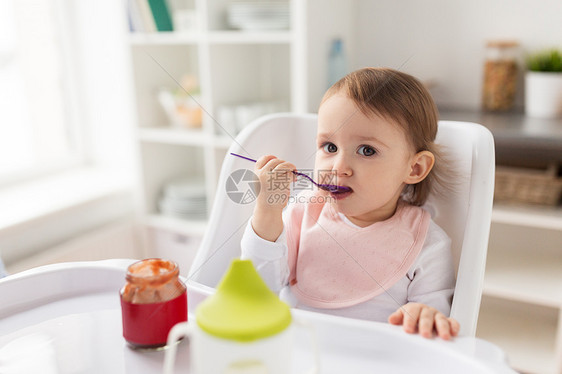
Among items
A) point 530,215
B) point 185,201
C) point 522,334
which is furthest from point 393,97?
point 185,201

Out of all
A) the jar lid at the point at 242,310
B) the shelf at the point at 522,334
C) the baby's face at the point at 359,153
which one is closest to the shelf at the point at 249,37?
the baby's face at the point at 359,153

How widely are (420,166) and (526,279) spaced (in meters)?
1.00

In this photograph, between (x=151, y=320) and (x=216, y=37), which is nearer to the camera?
(x=151, y=320)

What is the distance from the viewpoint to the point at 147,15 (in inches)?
80.1

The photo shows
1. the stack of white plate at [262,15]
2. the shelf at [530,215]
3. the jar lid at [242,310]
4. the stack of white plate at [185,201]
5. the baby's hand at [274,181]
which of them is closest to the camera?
the jar lid at [242,310]

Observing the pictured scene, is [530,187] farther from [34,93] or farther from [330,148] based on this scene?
[34,93]

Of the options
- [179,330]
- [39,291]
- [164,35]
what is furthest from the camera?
[164,35]

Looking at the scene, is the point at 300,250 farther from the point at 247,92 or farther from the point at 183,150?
the point at 183,150

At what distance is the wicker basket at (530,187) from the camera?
1603mm

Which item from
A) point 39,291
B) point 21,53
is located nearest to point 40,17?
point 21,53

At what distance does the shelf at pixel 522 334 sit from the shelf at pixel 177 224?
1.09 m

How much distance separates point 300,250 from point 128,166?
168 centimetres

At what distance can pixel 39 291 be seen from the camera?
0.80m

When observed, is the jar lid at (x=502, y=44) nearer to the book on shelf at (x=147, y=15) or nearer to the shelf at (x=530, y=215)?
the shelf at (x=530, y=215)
